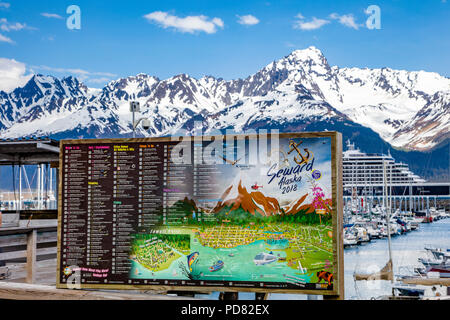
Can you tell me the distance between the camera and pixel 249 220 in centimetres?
395

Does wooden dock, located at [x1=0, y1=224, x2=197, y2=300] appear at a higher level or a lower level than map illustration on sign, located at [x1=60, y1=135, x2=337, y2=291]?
lower

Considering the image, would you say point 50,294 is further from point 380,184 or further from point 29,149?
point 380,184

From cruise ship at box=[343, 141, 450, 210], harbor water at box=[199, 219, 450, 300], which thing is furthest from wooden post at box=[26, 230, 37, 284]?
cruise ship at box=[343, 141, 450, 210]

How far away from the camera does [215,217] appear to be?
157 inches

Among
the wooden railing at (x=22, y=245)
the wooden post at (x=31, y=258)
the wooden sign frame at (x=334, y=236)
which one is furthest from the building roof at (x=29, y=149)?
the wooden sign frame at (x=334, y=236)

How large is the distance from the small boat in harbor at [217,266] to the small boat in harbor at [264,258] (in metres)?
0.27

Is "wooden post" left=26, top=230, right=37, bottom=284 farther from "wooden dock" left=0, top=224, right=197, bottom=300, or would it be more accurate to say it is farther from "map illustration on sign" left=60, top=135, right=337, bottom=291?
"map illustration on sign" left=60, top=135, right=337, bottom=291

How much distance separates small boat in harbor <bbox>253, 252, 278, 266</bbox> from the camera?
3895 mm

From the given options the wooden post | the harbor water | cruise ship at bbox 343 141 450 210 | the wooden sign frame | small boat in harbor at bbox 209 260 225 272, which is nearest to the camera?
the wooden sign frame

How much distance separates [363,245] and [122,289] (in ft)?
228
